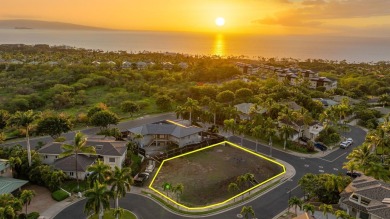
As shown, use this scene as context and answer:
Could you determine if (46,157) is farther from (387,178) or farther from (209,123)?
(387,178)

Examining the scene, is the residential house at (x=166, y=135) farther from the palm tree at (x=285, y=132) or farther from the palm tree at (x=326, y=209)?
the palm tree at (x=326, y=209)

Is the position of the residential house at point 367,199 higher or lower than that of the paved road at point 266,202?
higher

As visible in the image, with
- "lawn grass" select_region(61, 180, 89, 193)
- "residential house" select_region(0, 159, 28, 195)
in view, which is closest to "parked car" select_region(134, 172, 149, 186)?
"lawn grass" select_region(61, 180, 89, 193)

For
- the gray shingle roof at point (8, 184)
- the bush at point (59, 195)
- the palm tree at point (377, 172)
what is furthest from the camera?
the palm tree at point (377, 172)

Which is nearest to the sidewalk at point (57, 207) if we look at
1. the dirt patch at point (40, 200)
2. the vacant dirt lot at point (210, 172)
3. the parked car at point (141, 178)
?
the dirt patch at point (40, 200)

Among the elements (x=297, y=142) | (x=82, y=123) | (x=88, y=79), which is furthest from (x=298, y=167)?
(x=88, y=79)
